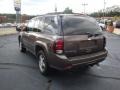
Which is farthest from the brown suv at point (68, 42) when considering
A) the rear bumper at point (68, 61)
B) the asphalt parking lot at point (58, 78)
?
the asphalt parking lot at point (58, 78)

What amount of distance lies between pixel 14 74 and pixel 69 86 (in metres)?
2.00

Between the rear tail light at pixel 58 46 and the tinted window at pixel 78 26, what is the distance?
29 centimetres

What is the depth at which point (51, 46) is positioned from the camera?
223 inches

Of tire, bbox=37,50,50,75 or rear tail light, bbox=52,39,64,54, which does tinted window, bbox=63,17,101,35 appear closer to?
rear tail light, bbox=52,39,64,54

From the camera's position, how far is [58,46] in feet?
18.1

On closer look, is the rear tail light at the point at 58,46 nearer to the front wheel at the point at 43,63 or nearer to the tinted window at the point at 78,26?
the tinted window at the point at 78,26

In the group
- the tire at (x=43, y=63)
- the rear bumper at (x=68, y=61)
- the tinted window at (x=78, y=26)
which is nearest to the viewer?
the rear bumper at (x=68, y=61)

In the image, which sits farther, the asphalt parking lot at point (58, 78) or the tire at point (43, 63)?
the tire at point (43, 63)

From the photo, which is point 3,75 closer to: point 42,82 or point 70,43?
point 42,82

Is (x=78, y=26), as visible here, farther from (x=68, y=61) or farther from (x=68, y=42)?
(x=68, y=61)

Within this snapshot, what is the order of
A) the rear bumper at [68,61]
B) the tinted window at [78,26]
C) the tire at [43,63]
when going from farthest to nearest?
1. the tire at [43,63]
2. the tinted window at [78,26]
3. the rear bumper at [68,61]

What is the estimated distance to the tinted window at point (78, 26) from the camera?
5695 millimetres

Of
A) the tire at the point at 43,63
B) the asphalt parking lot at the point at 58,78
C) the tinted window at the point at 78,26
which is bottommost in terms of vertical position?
the asphalt parking lot at the point at 58,78

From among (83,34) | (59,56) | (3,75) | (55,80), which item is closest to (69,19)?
(83,34)
